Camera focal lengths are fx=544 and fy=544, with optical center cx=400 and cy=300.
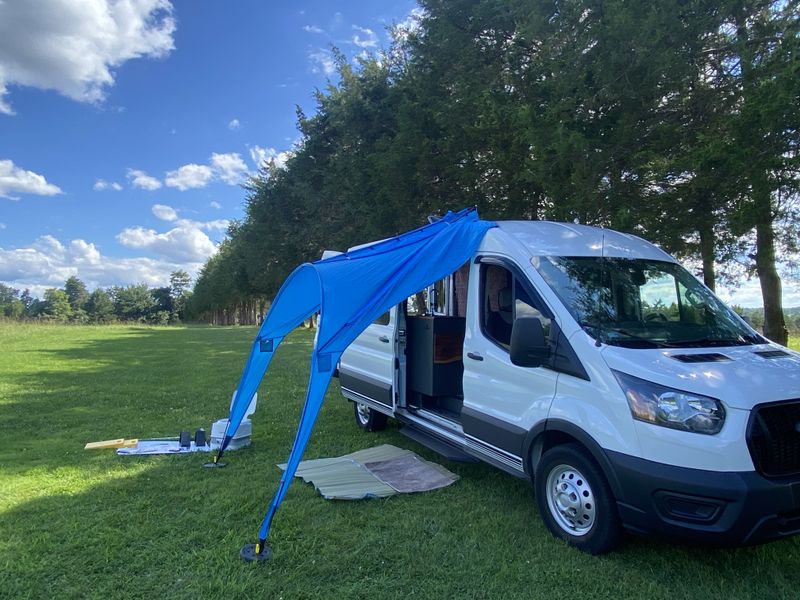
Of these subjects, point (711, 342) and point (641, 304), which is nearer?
point (711, 342)

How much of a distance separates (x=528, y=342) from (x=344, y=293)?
156 centimetres

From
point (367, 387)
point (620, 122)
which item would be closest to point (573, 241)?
point (367, 387)

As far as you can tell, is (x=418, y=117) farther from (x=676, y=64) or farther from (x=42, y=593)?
Answer: (x=42, y=593)

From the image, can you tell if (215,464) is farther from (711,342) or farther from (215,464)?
(711,342)

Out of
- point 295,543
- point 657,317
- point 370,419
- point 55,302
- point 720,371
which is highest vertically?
point 55,302

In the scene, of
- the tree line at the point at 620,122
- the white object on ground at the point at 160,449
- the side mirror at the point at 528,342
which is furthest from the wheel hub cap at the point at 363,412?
the tree line at the point at 620,122

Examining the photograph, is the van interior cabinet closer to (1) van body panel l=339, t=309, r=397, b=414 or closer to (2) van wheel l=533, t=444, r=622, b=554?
(1) van body panel l=339, t=309, r=397, b=414

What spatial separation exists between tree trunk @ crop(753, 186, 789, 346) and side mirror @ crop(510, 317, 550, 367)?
5.70 m

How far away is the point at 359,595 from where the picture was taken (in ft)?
11.6

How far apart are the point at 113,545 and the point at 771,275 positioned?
38.1ft

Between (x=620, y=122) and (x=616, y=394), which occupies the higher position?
(x=620, y=122)

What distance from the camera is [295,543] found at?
4.19 meters

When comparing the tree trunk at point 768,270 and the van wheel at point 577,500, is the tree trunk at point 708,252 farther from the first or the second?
the van wheel at point 577,500

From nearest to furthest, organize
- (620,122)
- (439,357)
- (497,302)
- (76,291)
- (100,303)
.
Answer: (497,302) < (439,357) < (620,122) < (100,303) < (76,291)
